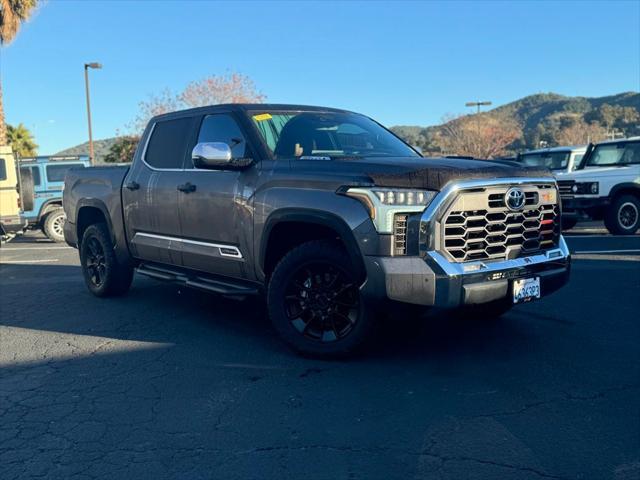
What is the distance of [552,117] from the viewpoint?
79250mm

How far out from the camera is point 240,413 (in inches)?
149

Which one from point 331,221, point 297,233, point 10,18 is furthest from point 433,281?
point 10,18

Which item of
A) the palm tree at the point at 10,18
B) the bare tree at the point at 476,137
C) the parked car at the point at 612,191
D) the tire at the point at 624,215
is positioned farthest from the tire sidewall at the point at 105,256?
the bare tree at the point at 476,137

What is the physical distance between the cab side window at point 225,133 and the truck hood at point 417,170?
817 millimetres

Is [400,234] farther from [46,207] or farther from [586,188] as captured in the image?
[46,207]

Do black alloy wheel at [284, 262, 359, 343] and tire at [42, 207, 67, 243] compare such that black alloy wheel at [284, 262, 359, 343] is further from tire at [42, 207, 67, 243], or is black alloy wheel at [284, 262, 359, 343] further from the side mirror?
tire at [42, 207, 67, 243]

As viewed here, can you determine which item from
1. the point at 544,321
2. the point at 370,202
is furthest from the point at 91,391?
the point at 544,321

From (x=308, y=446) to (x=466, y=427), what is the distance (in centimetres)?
90

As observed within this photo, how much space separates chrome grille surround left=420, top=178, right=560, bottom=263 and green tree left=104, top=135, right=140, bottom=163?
31.4 m

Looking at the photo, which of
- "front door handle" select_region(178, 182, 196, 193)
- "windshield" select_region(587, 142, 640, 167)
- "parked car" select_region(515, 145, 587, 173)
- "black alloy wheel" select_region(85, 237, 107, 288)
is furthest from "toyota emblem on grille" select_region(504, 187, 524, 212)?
"parked car" select_region(515, 145, 587, 173)

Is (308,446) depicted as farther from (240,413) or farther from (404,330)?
(404,330)

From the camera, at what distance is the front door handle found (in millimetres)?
5555

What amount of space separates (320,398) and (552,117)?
82.5m

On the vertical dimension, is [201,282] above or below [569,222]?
above
